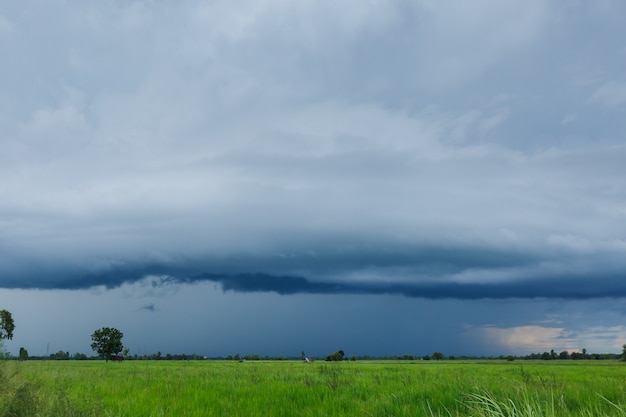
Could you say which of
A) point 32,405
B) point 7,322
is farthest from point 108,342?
point 32,405

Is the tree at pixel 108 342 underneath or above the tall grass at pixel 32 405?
underneath

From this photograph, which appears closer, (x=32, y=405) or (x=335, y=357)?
(x=32, y=405)

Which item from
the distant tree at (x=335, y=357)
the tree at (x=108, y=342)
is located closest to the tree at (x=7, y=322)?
the tree at (x=108, y=342)

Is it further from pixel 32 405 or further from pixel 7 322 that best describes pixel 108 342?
pixel 32 405

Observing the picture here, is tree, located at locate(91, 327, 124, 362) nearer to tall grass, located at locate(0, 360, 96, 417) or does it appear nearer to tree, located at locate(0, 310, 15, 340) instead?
tree, located at locate(0, 310, 15, 340)

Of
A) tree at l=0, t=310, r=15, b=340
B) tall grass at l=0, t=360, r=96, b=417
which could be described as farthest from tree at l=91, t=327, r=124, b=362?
tall grass at l=0, t=360, r=96, b=417

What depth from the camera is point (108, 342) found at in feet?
299

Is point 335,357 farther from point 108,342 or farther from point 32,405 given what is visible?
point 32,405

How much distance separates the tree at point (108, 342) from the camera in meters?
90.4

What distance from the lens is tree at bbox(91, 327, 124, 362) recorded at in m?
90.4

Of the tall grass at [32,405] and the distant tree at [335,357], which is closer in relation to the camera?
the tall grass at [32,405]

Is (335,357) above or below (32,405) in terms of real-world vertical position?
below

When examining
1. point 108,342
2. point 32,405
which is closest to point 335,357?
point 108,342

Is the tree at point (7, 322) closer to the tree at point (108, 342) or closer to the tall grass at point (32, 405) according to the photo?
the tree at point (108, 342)
